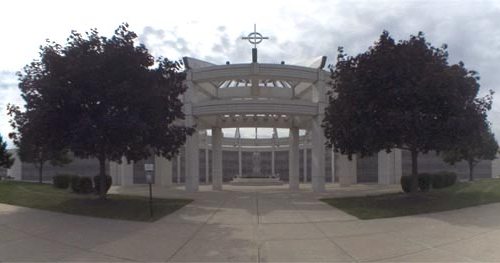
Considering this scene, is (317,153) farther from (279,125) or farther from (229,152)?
(229,152)

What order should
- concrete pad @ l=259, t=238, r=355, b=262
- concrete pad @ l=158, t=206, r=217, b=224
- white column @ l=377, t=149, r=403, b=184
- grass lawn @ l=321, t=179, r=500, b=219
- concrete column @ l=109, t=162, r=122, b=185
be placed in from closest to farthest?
1. concrete pad @ l=259, t=238, r=355, b=262
2. concrete pad @ l=158, t=206, r=217, b=224
3. grass lawn @ l=321, t=179, r=500, b=219
4. white column @ l=377, t=149, r=403, b=184
5. concrete column @ l=109, t=162, r=122, b=185

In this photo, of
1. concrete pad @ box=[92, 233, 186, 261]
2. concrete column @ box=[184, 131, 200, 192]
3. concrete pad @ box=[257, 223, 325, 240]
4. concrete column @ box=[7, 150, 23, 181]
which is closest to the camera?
concrete pad @ box=[92, 233, 186, 261]

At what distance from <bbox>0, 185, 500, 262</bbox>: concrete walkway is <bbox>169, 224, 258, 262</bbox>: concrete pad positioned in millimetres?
21

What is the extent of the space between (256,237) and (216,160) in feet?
84.9

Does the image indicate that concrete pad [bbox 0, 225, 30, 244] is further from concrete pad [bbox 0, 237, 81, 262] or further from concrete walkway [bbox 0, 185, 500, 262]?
concrete pad [bbox 0, 237, 81, 262]

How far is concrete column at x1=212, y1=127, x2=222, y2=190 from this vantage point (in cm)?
3675

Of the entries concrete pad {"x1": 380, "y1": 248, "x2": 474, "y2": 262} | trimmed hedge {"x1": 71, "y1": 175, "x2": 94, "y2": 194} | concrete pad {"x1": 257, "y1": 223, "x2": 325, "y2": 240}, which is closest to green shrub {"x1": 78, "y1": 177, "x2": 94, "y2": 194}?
trimmed hedge {"x1": 71, "y1": 175, "x2": 94, "y2": 194}

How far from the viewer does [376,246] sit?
10.9 metres

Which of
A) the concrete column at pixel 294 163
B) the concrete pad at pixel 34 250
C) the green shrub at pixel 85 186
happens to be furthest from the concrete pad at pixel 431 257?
the concrete column at pixel 294 163

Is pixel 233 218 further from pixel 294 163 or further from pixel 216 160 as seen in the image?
pixel 294 163

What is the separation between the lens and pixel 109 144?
18672 mm

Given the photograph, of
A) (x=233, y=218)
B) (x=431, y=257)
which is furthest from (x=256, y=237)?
(x=431, y=257)

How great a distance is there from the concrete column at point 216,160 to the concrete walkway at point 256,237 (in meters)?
19.7

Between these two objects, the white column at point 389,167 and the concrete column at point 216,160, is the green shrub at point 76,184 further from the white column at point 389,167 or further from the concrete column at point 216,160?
the white column at point 389,167
